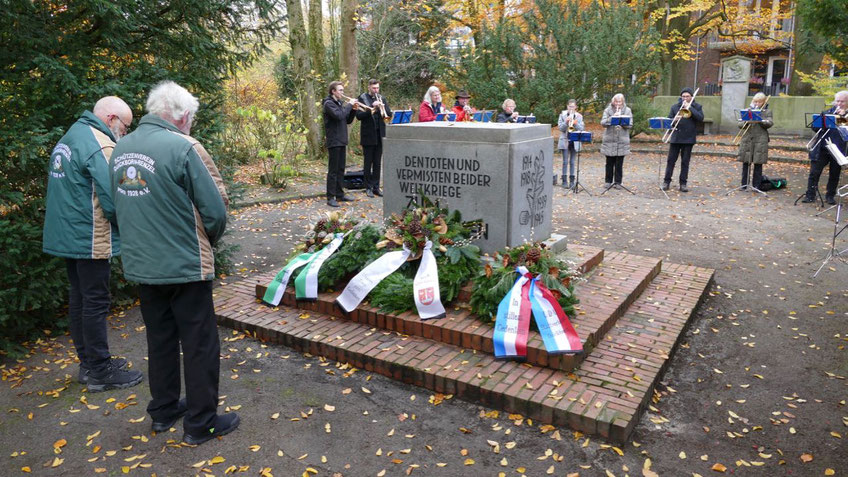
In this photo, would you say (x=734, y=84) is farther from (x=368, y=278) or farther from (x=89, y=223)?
(x=89, y=223)

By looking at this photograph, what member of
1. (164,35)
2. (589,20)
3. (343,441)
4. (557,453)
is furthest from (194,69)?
(589,20)

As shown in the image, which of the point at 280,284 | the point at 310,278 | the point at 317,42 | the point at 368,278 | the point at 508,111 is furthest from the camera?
the point at 317,42

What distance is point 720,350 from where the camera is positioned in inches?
193

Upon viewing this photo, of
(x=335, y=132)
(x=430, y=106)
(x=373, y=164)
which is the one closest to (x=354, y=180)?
(x=373, y=164)

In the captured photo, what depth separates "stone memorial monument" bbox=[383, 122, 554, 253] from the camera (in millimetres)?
5312

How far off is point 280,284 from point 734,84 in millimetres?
19926

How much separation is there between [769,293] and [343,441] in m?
4.68

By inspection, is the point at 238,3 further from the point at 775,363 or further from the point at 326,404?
the point at 775,363

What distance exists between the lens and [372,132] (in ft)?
37.1

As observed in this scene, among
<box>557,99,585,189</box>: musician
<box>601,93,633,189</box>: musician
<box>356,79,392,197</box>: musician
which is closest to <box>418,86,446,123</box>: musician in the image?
<box>356,79,392,197</box>: musician

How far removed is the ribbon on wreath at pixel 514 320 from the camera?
4.30m

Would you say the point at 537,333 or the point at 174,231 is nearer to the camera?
the point at 174,231

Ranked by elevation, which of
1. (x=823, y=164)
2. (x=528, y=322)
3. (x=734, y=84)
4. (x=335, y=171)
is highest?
(x=734, y=84)

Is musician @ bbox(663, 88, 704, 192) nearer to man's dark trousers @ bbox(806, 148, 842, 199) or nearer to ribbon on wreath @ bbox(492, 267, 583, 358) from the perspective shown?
man's dark trousers @ bbox(806, 148, 842, 199)
